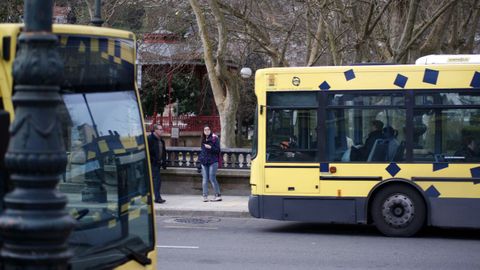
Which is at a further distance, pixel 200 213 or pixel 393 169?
pixel 200 213

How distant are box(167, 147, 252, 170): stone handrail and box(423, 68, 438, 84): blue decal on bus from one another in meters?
6.85

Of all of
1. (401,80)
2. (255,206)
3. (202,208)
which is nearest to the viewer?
(401,80)

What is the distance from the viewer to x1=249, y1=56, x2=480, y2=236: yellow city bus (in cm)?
1299

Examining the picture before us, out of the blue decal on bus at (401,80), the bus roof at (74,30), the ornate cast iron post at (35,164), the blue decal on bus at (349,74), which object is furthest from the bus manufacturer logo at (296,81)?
the ornate cast iron post at (35,164)

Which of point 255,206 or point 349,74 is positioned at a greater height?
point 349,74

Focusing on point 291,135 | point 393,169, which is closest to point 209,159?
point 291,135

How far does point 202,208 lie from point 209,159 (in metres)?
1.36

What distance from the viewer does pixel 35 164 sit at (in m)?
3.67

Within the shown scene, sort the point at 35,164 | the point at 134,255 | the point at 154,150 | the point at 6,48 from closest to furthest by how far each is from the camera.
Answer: the point at 35,164 → the point at 6,48 → the point at 134,255 → the point at 154,150

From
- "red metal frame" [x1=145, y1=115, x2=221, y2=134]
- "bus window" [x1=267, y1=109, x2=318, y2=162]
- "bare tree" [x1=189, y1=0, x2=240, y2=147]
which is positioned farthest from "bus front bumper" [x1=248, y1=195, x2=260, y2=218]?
"red metal frame" [x1=145, y1=115, x2=221, y2=134]

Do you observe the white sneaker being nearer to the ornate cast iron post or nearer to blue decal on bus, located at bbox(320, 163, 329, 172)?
blue decal on bus, located at bbox(320, 163, 329, 172)

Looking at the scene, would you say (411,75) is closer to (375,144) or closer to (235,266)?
(375,144)

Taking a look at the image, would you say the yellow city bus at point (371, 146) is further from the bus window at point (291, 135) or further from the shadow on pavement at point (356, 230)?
the shadow on pavement at point (356, 230)

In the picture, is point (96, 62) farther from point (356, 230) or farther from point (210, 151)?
point (210, 151)
